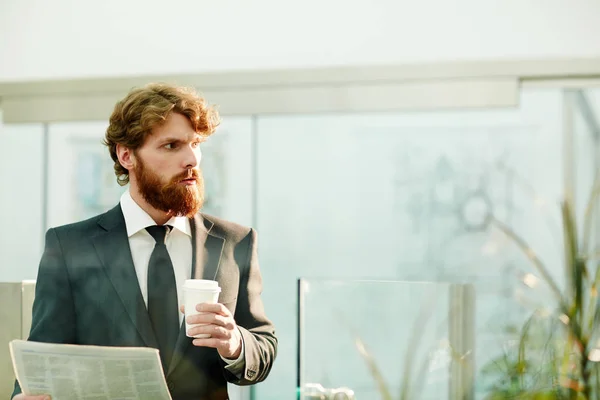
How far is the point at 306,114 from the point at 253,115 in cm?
24

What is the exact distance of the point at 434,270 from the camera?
3285 millimetres

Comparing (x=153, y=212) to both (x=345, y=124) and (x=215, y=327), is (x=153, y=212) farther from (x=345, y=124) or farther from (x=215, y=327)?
(x=345, y=124)

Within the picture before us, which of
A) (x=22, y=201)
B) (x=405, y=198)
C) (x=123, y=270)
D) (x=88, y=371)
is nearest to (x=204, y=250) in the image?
(x=123, y=270)

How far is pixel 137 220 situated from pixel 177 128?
24cm

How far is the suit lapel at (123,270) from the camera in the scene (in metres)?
1.70

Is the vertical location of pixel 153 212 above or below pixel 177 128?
below

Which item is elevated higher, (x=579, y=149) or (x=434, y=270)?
(x=579, y=149)

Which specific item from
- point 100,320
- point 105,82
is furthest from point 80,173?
point 100,320

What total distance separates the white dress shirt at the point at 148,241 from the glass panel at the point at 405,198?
153 centimetres

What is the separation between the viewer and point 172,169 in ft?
5.94

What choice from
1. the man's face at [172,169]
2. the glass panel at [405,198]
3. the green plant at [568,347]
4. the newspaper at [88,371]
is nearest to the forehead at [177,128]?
the man's face at [172,169]

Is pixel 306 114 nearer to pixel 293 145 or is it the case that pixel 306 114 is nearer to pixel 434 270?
pixel 293 145

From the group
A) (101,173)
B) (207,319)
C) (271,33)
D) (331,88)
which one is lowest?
(207,319)

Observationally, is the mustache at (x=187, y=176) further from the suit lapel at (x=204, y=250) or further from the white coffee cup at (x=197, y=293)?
the white coffee cup at (x=197, y=293)
